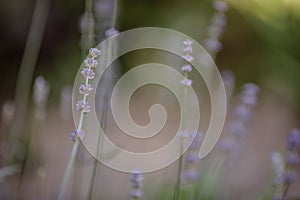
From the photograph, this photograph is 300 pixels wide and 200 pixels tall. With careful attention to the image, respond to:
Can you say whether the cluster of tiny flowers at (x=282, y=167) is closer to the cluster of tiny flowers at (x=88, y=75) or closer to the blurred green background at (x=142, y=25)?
the cluster of tiny flowers at (x=88, y=75)

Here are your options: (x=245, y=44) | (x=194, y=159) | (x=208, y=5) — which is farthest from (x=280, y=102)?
(x=194, y=159)

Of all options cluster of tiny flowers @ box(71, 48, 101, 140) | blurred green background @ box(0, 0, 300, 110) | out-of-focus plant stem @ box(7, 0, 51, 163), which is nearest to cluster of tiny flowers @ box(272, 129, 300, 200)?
cluster of tiny flowers @ box(71, 48, 101, 140)

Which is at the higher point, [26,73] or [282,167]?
[26,73]

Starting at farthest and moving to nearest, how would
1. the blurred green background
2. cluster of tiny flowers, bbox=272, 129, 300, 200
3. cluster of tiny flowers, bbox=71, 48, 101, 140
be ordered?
the blurred green background → cluster of tiny flowers, bbox=272, 129, 300, 200 → cluster of tiny flowers, bbox=71, 48, 101, 140

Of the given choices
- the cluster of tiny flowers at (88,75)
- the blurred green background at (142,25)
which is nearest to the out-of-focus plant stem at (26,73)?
the blurred green background at (142,25)

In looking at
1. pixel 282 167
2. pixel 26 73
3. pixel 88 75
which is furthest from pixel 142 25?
pixel 88 75

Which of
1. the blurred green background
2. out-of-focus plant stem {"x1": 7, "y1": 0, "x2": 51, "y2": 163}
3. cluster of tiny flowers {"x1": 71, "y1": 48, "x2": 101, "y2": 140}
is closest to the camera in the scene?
cluster of tiny flowers {"x1": 71, "y1": 48, "x2": 101, "y2": 140}

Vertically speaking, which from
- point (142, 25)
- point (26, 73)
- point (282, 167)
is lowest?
point (282, 167)

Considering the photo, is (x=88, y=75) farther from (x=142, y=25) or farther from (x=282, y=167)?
(x=142, y=25)

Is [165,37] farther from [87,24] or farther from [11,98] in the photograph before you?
[87,24]

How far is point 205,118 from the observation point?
1.72 metres

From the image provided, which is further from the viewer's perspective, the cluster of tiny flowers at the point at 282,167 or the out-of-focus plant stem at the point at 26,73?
the out-of-focus plant stem at the point at 26,73

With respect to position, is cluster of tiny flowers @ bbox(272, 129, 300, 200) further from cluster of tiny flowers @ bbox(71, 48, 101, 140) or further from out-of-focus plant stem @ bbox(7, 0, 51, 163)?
out-of-focus plant stem @ bbox(7, 0, 51, 163)

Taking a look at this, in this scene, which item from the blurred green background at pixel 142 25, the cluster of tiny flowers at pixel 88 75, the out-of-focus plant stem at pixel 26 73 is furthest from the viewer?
the blurred green background at pixel 142 25
